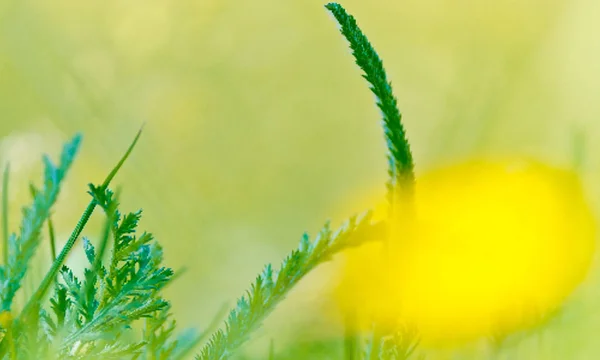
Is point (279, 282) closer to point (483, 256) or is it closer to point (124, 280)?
point (124, 280)

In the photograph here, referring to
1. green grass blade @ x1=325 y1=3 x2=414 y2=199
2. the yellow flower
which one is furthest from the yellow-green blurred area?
green grass blade @ x1=325 y1=3 x2=414 y2=199

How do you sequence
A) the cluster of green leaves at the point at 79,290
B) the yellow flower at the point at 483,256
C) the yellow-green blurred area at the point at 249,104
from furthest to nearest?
the yellow-green blurred area at the point at 249,104 < the yellow flower at the point at 483,256 < the cluster of green leaves at the point at 79,290

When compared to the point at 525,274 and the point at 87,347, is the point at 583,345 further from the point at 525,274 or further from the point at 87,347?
the point at 87,347

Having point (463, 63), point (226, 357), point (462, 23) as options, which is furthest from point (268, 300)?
point (462, 23)

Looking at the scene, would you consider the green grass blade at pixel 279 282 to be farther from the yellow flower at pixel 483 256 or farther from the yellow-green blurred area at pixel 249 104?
the yellow-green blurred area at pixel 249 104

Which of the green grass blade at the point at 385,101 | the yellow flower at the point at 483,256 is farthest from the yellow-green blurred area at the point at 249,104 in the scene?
the green grass blade at the point at 385,101

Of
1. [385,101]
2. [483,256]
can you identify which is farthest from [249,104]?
[385,101]
